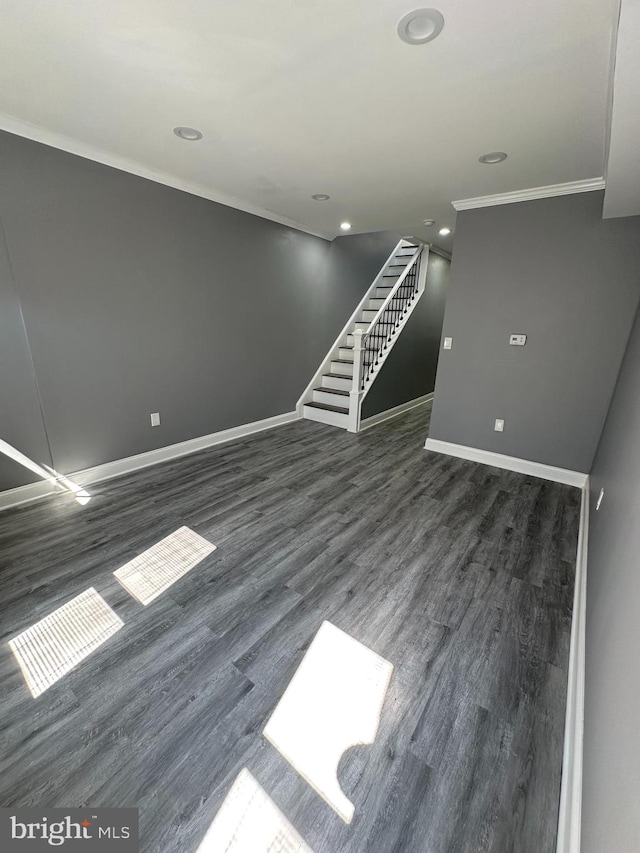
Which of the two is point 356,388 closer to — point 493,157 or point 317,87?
point 493,157

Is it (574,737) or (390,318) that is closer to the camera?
(574,737)

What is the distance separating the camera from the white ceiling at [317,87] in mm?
1463

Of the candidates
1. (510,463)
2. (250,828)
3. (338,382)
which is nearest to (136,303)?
(338,382)

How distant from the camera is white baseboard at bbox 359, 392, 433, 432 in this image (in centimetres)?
513

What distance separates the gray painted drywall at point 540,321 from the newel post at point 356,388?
1125mm

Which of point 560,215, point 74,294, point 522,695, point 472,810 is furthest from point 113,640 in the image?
point 560,215

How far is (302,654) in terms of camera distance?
5.30 feet

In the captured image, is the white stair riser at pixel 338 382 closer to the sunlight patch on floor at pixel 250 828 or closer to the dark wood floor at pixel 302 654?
the dark wood floor at pixel 302 654

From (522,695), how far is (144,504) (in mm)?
2641

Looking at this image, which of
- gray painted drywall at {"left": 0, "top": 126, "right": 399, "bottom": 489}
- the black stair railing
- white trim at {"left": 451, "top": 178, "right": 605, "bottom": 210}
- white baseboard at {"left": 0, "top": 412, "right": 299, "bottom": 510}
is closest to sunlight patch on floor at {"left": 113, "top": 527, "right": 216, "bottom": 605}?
white baseboard at {"left": 0, "top": 412, "right": 299, "bottom": 510}

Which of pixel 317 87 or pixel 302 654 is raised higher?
pixel 317 87

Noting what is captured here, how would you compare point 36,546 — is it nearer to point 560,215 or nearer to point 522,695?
point 522,695

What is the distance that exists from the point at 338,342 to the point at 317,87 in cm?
382

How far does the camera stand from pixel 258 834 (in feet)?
3.43
